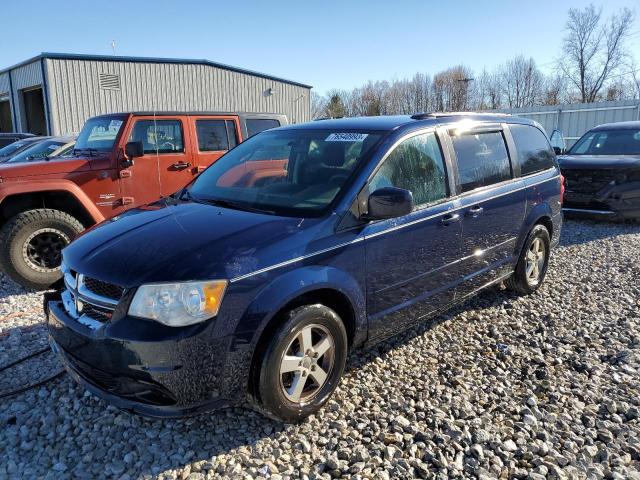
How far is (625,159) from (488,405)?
7.35 m

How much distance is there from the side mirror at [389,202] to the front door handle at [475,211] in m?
1.12

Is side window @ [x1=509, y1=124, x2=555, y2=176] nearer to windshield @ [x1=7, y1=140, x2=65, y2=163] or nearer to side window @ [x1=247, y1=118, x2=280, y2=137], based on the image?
side window @ [x1=247, y1=118, x2=280, y2=137]

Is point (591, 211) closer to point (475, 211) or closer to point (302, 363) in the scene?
point (475, 211)

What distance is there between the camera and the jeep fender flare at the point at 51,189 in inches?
209

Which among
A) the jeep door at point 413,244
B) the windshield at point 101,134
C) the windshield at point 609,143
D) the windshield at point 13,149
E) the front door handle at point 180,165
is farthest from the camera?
the windshield at point 13,149

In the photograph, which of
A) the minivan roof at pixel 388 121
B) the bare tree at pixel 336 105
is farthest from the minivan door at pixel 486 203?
the bare tree at pixel 336 105

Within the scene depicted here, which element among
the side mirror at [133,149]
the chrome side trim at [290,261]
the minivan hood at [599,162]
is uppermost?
the side mirror at [133,149]

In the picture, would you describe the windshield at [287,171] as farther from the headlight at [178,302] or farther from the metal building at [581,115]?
the metal building at [581,115]

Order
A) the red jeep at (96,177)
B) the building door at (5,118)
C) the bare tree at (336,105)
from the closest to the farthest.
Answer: the red jeep at (96,177) < the building door at (5,118) < the bare tree at (336,105)

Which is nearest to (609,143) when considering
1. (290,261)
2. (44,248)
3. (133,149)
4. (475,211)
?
(475,211)

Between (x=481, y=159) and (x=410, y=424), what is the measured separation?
2.41 m

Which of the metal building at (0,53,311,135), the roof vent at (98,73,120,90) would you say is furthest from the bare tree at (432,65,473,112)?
the roof vent at (98,73,120,90)

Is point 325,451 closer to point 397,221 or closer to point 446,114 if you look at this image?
point 397,221

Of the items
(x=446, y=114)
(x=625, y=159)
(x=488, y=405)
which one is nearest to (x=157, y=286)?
(x=488, y=405)
